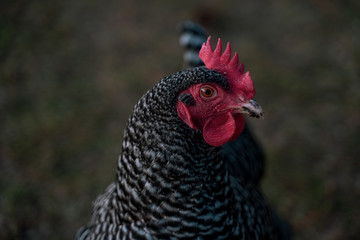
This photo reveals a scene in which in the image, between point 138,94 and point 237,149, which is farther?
point 138,94

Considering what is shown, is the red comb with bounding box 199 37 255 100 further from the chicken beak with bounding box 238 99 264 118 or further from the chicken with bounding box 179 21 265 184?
the chicken with bounding box 179 21 265 184

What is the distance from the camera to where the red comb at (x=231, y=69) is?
5.72 feet

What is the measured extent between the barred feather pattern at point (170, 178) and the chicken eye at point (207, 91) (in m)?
0.05

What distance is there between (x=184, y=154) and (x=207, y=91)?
0.40 m

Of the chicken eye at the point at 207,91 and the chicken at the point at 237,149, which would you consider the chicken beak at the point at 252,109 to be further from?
the chicken at the point at 237,149

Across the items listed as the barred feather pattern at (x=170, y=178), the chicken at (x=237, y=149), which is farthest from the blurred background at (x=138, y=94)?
the barred feather pattern at (x=170, y=178)

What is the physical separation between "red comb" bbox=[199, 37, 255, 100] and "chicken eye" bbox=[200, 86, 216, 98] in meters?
0.13

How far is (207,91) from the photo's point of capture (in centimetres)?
171

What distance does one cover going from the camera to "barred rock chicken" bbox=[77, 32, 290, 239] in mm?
1692

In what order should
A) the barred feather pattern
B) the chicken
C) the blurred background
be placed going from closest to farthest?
the barred feather pattern → the chicken → the blurred background

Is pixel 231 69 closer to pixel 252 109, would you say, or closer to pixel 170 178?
pixel 252 109

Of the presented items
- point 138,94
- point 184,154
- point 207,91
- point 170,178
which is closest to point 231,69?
point 207,91

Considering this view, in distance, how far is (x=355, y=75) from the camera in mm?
5359

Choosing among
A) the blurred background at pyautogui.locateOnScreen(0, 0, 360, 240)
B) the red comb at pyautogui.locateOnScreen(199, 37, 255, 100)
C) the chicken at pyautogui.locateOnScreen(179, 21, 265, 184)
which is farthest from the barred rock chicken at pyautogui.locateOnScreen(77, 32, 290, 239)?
the blurred background at pyautogui.locateOnScreen(0, 0, 360, 240)
